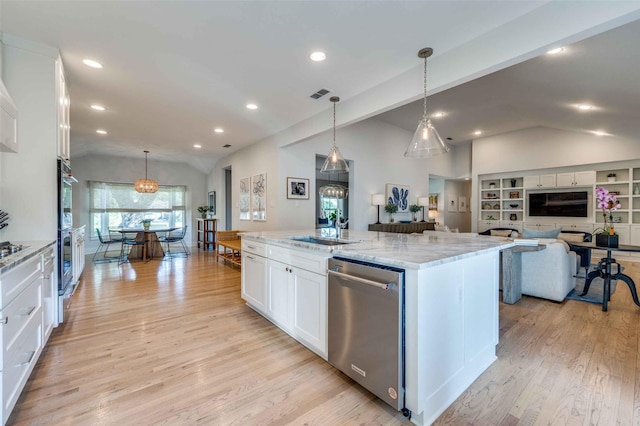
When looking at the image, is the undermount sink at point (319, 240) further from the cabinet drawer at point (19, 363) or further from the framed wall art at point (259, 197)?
the framed wall art at point (259, 197)

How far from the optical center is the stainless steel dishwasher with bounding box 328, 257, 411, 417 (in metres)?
1.52

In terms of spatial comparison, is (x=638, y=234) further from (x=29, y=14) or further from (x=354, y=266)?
(x=29, y=14)

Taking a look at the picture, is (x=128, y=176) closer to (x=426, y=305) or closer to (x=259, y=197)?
(x=259, y=197)

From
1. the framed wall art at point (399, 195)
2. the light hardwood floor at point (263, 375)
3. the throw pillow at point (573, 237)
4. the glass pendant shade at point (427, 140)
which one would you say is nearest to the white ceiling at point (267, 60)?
the glass pendant shade at point (427, 140)

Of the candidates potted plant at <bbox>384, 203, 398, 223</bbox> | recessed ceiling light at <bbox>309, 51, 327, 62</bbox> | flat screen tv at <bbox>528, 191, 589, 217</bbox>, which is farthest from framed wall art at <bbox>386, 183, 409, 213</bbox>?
recessed ceiling light at <bbox>309, 51, 327, 62</bbox>

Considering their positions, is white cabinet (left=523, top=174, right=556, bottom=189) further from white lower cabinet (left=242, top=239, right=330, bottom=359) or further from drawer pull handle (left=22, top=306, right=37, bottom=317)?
drawer pull handle (left=22, top=306, right=37, bottom=317)

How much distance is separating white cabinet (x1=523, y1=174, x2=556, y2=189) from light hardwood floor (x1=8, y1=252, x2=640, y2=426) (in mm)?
4985

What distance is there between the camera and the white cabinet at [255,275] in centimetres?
282

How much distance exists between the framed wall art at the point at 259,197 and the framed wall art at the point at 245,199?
227 mm

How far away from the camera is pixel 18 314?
158cm

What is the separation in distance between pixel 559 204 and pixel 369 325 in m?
7.97

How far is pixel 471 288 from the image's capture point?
73.3 inches

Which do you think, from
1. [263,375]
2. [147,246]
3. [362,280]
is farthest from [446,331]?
[147,246]

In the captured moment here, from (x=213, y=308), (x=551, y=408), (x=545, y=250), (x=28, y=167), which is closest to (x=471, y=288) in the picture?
(x=551, y=408)
